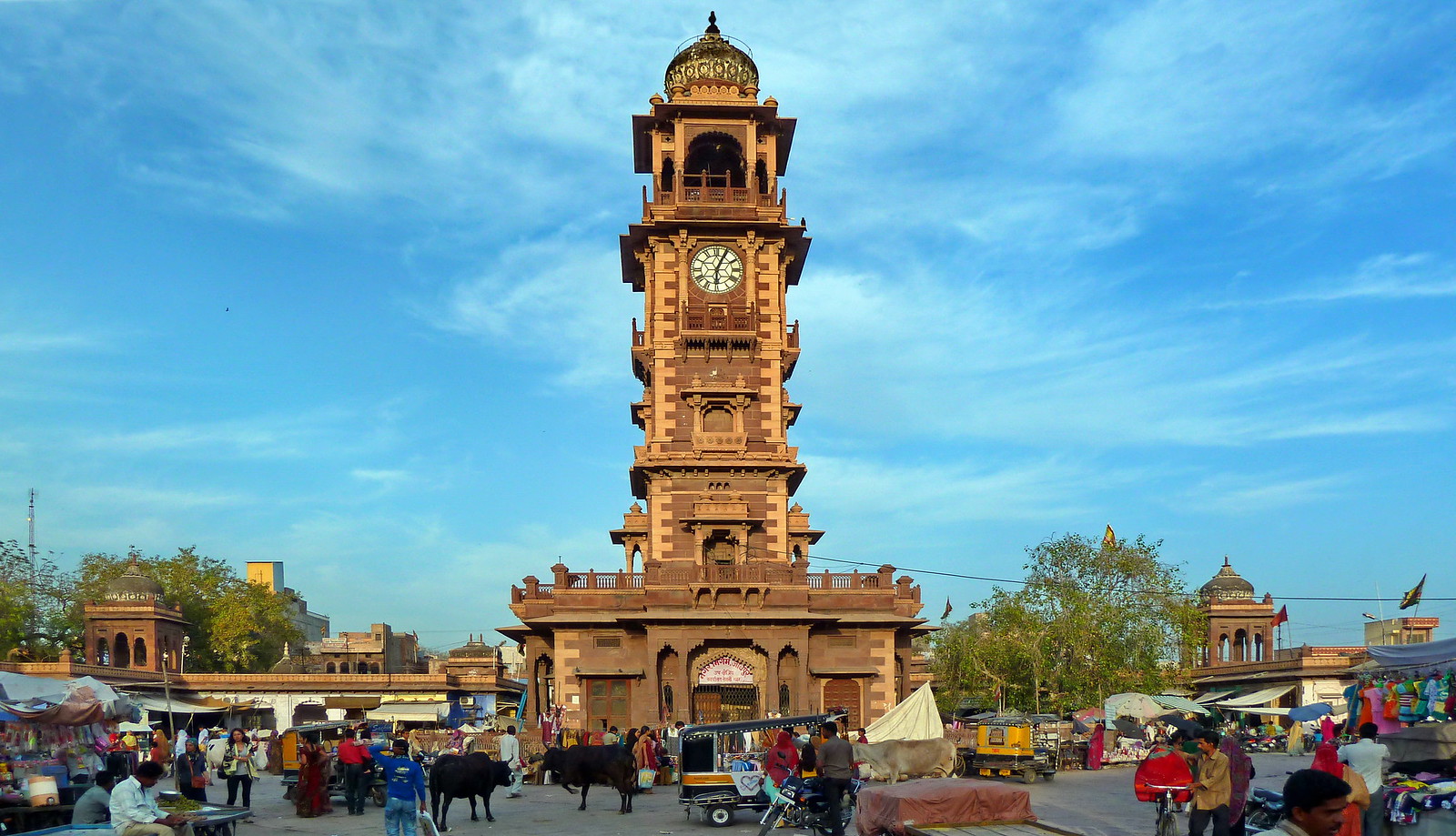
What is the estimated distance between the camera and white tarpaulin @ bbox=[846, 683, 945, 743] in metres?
32.4

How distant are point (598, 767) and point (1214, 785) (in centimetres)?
1499

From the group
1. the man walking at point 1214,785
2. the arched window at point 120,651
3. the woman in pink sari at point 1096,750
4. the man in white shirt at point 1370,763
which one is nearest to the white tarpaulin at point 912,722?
the woman in pink sari at point 1096,750

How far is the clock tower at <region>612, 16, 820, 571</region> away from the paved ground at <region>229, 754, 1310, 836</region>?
49.6ft

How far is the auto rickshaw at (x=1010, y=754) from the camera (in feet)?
107

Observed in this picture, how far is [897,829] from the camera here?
1569 centimetres

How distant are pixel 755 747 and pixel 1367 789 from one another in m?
20.3

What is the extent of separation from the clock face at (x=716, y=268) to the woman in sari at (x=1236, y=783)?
3414cm

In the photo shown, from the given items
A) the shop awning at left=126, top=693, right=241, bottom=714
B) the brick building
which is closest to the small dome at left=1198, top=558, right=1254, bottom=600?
the brick building

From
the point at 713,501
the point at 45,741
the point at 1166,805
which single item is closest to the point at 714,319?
the point at 713,501

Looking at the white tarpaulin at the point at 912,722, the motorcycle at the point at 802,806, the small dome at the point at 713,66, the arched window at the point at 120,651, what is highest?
the small dome at the point at 713,66

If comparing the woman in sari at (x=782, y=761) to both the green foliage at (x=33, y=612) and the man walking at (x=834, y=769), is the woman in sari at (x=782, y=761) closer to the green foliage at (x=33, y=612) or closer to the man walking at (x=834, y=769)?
the man walking at (x=834, y=769)

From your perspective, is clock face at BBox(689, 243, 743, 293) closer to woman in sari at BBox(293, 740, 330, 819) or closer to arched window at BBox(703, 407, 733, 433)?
arched window at BBox(703, 407, 733, 433)

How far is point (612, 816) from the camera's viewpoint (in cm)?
2550

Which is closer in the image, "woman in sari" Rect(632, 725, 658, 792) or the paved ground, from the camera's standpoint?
the paved ground
